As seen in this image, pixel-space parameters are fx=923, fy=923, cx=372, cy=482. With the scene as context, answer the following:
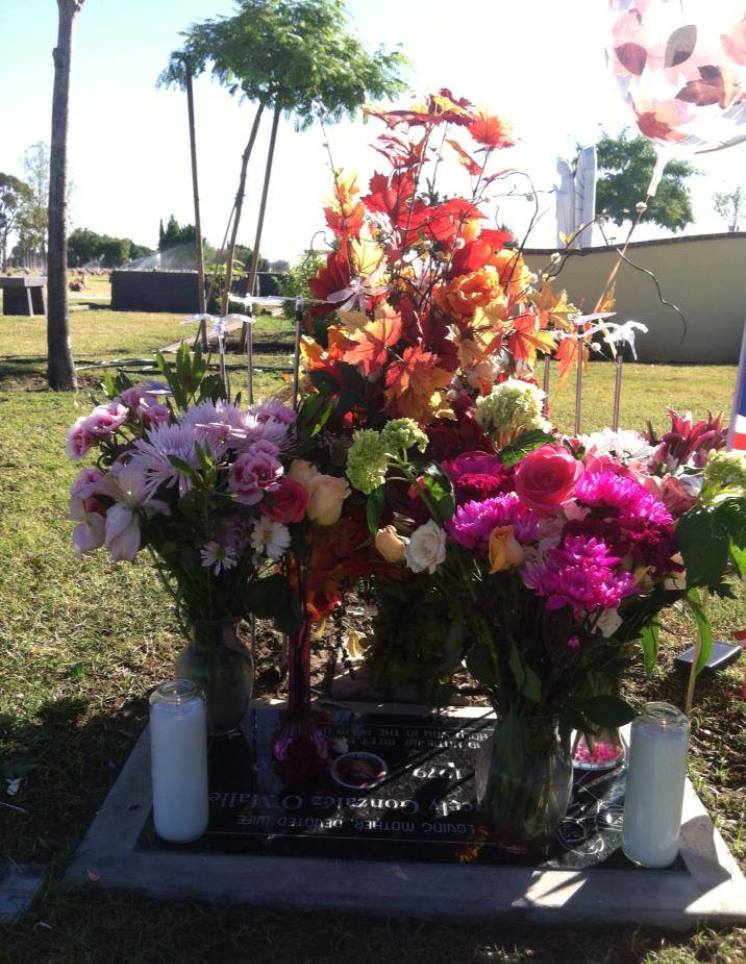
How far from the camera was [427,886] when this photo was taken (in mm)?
2033

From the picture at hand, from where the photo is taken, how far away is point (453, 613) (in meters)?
2.11

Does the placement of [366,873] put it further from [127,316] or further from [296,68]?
[127,316]

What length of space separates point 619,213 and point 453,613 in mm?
37464

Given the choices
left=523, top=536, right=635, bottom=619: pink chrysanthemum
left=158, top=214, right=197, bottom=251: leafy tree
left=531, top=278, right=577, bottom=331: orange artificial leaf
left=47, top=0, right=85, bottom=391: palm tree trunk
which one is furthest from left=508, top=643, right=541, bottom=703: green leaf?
left=158, top=214, right=197, bottom=251: leafy tree

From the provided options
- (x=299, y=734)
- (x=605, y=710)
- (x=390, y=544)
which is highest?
(x=390, y=544)

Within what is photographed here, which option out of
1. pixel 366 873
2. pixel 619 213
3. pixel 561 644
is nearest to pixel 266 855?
pixel 366 873

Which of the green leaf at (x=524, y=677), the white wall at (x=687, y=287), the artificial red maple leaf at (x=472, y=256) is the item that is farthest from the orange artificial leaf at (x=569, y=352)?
the white wall at (x=687, y=287)

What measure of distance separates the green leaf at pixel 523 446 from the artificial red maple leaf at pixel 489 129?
0.74 m

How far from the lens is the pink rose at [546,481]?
5.80 feet

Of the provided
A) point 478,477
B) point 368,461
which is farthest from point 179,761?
point 478,477

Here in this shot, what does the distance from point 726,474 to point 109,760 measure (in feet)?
6.09

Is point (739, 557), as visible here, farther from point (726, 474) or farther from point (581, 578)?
point (581, 578)

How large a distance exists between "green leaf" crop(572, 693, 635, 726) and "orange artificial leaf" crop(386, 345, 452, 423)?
0.79 metres

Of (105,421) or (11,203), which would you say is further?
(11,203)
